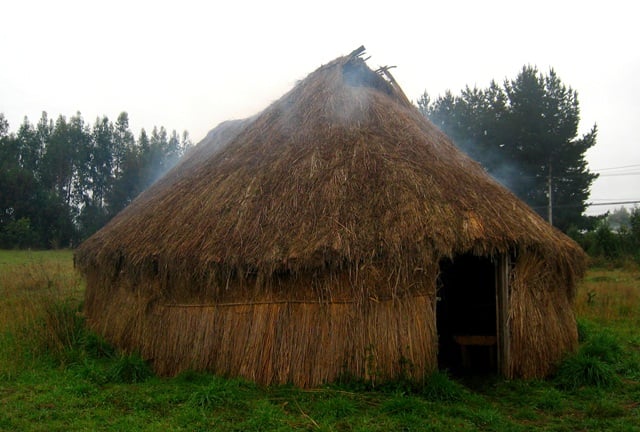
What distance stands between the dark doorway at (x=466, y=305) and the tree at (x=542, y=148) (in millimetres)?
15671

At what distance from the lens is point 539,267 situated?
725 cm

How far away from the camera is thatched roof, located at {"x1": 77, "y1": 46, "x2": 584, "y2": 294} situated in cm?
652

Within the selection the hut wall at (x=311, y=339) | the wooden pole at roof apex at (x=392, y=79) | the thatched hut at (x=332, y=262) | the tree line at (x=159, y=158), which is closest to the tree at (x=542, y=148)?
the tree line at (x=159, y=158)

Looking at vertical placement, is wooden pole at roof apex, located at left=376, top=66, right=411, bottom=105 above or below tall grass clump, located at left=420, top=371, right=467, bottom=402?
above

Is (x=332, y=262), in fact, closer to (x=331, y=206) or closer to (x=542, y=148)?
(x=331, y=206)

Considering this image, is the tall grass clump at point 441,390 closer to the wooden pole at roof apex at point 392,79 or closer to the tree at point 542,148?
the wooden pole at roof apex at point 392,79

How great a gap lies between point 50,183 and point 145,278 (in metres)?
33.7

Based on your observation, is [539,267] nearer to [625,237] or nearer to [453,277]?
[453,277]

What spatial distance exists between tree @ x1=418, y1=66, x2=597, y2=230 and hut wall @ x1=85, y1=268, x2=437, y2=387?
20035 millimetres

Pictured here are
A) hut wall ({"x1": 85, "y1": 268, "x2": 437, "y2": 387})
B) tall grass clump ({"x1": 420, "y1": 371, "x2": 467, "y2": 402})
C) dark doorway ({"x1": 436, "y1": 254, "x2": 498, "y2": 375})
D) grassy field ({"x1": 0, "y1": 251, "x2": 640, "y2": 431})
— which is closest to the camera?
grassy field ({"x1": 0, "y1": 251, "x2": 640, "y2": 431})

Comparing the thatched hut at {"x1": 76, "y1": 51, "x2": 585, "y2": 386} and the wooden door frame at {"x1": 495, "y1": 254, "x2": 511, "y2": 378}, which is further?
the wooden door frame at {"x1": 495, "y1": 254, "x2": 511, "y2": 378}

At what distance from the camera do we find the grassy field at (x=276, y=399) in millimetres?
Answer: 5461

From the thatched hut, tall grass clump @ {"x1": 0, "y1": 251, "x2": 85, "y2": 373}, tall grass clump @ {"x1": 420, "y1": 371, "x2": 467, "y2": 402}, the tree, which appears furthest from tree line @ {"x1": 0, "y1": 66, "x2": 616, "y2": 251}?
tall grass clump @ {"x1": 420, "y1": 371, "x2": 467, "y2": 402}

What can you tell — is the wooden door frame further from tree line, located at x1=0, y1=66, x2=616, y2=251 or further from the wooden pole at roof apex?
tree line, located at x1=0, y1=66, x2=616, y2=251
